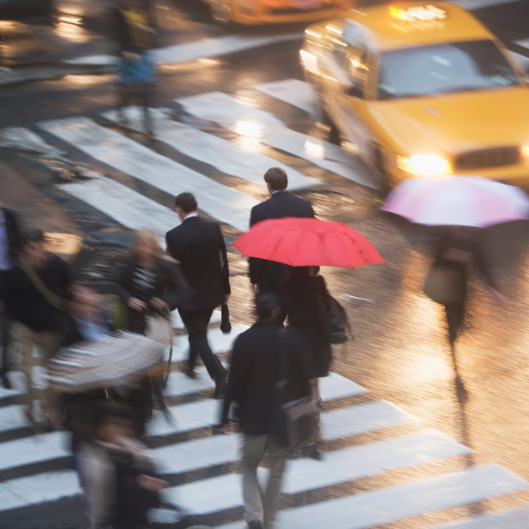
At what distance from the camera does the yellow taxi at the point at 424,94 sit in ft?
39.5

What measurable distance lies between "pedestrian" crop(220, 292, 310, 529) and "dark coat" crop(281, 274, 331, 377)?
3.61 ft

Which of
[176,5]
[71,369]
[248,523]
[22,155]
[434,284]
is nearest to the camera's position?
[71,369]

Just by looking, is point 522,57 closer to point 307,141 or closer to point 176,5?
point 307,141

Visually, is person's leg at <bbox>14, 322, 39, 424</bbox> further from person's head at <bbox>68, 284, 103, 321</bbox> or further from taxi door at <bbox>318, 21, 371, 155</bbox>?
taxi door at <bbox>318, 21, 371, 155</bbox>

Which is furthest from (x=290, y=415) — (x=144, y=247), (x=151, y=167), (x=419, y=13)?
(x=419, y=13)

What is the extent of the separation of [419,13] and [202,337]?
735 cm

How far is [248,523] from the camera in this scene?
267 inches

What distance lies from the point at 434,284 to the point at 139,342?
3500 millimetres

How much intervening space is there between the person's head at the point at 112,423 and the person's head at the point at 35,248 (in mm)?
2061

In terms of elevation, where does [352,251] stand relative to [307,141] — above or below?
above

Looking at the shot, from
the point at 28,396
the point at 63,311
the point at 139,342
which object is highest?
the point at 139,342

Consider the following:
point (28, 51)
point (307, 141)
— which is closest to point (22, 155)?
point (307, 141)

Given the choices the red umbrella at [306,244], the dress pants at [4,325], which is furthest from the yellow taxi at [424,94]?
the dress pants at [4,325]

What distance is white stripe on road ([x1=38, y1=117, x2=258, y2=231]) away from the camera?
1287cm
